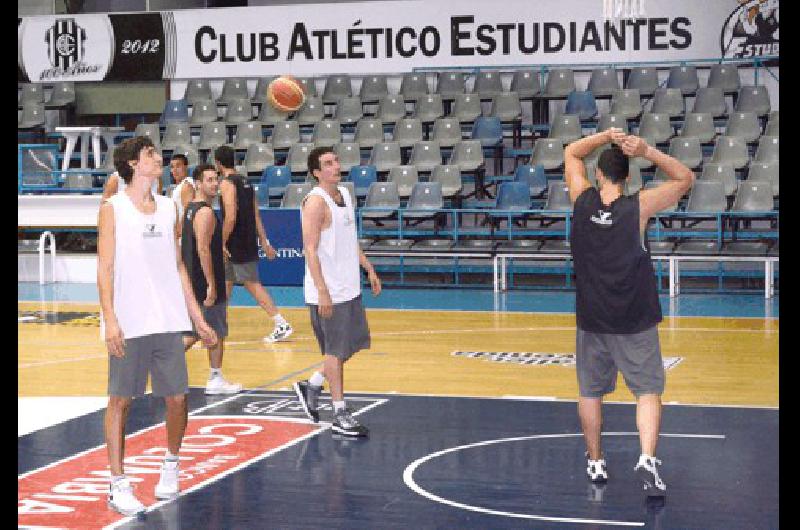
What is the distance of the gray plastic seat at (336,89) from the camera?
2138cm

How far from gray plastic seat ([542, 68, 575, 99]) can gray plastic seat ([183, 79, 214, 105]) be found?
6.35 metres

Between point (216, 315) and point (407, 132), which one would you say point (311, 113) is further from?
point (216, 315)

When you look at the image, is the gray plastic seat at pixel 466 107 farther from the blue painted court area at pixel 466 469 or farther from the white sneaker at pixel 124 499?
the white sneaker at pixel 124 499

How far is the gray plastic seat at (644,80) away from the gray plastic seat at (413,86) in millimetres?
3422

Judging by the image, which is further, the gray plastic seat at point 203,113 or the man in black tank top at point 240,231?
the gray plastic seat at point 203,113

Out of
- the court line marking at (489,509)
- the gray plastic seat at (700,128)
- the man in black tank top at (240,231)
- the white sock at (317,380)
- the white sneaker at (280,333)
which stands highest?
the gray plastic seat at (700,128)

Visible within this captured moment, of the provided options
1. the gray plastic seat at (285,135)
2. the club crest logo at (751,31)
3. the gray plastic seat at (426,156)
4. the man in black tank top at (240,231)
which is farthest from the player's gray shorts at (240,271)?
the club crest logo at (751,31)

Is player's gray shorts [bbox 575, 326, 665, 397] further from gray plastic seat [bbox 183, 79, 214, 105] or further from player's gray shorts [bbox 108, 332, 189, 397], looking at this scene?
gray plastic seat [bbox 183, 79, 214, 105]

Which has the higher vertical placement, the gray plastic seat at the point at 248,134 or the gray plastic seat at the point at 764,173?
the gray plastic seat at the point at 248,134

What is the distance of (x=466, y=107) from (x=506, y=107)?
70 centimetres

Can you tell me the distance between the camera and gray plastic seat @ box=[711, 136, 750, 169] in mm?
17766

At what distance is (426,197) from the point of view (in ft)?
59.8

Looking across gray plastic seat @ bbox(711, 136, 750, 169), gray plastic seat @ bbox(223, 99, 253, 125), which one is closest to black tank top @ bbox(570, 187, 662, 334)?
gray plastic seat @ bbox(711, 136, 750, 169)
